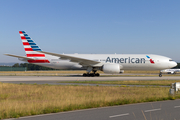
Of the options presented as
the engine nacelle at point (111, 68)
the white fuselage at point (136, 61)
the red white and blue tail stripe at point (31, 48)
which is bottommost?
the engine nacelle at point (111, 68)

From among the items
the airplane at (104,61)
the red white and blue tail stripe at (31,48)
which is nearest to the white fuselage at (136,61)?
the airplane at (104,61)

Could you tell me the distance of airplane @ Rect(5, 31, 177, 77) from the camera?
38.1m

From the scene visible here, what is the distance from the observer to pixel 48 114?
9109 mm

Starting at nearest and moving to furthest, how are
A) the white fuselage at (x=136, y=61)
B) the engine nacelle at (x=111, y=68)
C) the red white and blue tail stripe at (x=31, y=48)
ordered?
the engine nacelle at (x=111, y=68) < the white fuselage at (x=136, y=61) < the red white and blue tail stripe at (x=31, y=48)

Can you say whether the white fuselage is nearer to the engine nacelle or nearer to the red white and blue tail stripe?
the engine nacelle

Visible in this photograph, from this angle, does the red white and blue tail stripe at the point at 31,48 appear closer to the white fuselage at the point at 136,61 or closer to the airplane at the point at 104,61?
the airplane at the point at 104,61

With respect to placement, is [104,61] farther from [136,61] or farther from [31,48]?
[31,48]

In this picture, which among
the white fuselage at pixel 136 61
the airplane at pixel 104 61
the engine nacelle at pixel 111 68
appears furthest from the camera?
the white fuselage at pixel 136 61

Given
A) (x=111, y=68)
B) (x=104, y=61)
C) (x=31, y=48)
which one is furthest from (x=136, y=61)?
(x=31, y=48)

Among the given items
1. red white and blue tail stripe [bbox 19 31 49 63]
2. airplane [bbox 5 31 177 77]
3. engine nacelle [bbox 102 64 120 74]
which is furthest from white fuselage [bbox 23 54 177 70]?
red white and blue tail stripe [bbox 19 31 49 63]

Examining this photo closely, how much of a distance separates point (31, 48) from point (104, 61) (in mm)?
15285

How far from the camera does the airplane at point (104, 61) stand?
3809 cm

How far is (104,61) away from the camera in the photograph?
40.6 meters

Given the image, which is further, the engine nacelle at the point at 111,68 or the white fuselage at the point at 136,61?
the white fuselage at the point at 136,61
